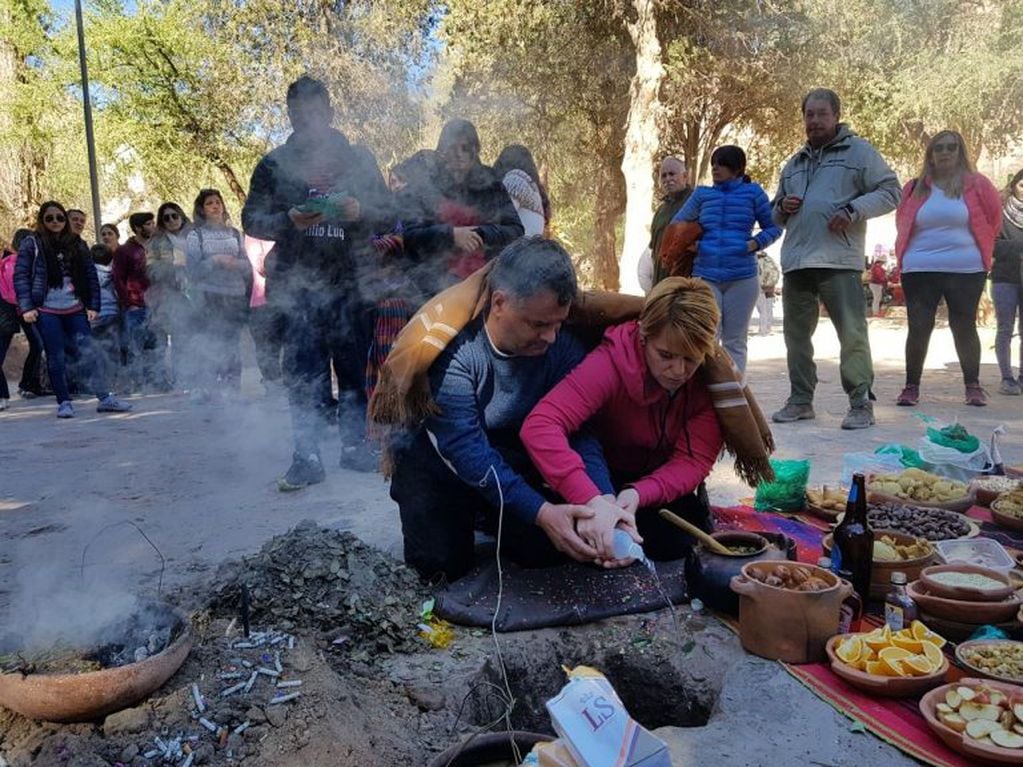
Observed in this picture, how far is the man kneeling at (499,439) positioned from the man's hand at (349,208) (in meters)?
1.86

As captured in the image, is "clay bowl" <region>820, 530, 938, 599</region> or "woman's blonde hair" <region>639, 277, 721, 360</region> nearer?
"woman's blonde hair" <region>639, 277, 721, 360</region>

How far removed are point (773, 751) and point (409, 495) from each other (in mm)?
1494

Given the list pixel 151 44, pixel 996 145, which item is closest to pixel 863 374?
pixel 996 145

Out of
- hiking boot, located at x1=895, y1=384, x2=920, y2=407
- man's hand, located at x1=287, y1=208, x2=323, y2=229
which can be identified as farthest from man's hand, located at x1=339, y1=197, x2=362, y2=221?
hiking boot, located at x1=895, y1=384, x2=920, y2=407

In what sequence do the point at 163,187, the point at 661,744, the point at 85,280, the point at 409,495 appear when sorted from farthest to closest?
the point at 163,187
the point at 85,280
the point at 409,495
the point at 661,744

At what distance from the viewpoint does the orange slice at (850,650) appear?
2.37m

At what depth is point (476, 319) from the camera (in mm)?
2861

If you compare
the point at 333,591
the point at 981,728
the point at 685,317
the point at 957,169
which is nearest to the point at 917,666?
the point at 981,728

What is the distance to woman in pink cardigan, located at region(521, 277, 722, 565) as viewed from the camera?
2.65 m

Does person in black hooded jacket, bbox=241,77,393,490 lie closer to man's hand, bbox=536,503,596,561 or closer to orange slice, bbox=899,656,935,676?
man's hand, bbox=536,503,596,561

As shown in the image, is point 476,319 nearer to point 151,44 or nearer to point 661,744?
point 661,744

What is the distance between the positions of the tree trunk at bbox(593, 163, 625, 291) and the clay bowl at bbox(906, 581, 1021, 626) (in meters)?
14.5

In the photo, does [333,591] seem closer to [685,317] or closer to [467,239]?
[685,317]

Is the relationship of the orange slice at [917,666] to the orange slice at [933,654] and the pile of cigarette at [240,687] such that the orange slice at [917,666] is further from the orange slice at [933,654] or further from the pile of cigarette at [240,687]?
the pile of cigarette at [240,687]
